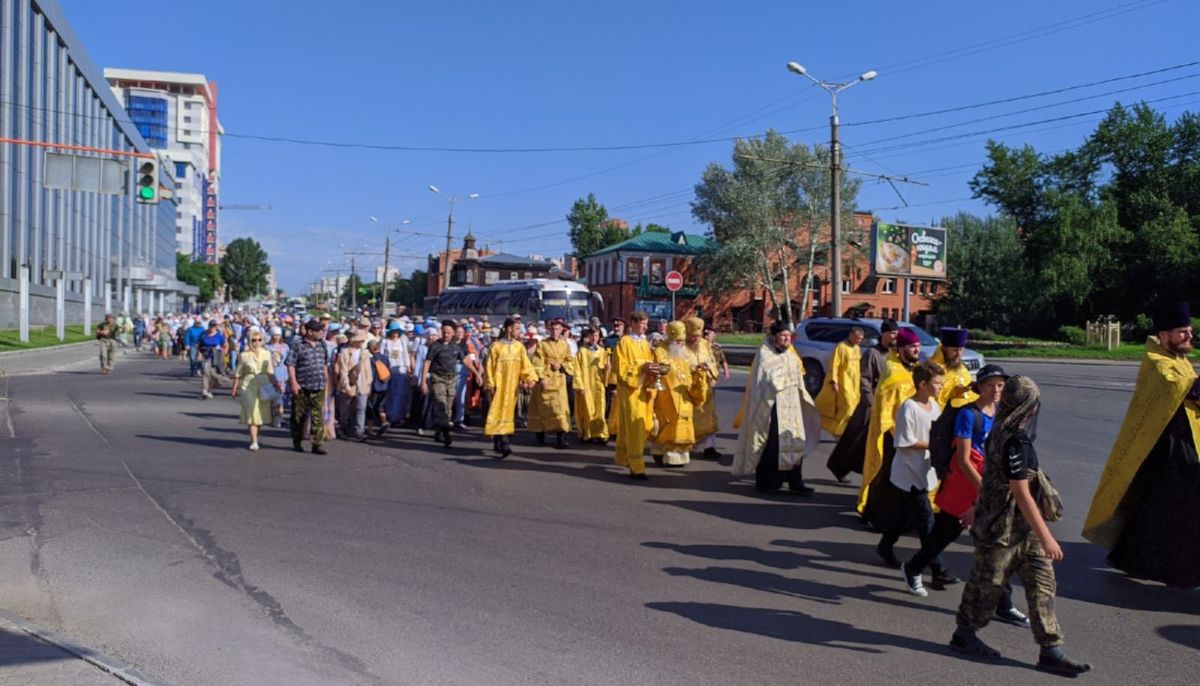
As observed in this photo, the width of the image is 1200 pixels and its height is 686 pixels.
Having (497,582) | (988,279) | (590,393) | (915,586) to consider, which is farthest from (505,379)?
(988,279)

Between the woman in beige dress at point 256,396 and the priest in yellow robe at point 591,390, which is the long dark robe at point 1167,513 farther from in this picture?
the woman in beige dress at point 256,396

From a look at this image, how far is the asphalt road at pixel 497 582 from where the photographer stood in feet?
16.6

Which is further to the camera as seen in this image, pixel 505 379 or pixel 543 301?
pixel 543 301

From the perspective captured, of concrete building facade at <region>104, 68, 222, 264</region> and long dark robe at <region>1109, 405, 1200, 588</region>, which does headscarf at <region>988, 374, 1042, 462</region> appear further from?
concrete building facade at <region>104, 68, 222, 264</region>

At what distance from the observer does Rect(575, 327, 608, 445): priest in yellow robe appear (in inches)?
539

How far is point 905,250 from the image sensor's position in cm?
4084

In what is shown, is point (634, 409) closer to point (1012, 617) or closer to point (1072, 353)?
point (1012, 617)

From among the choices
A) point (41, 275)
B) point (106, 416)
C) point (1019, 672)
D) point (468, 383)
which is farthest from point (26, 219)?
point (1019, 672)

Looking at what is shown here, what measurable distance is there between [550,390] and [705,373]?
9.72 feet

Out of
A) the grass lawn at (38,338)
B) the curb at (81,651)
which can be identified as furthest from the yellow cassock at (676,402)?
the grass lawn at (38,338)

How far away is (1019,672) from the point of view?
16.3ft

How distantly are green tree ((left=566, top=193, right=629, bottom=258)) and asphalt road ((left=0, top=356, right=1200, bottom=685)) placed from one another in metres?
89.0

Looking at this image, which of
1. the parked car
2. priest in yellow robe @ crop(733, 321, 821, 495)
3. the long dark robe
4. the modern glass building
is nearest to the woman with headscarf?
the long dark robe

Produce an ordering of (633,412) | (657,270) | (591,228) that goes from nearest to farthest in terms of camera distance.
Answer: (633,412), (657,270), (591,228)
